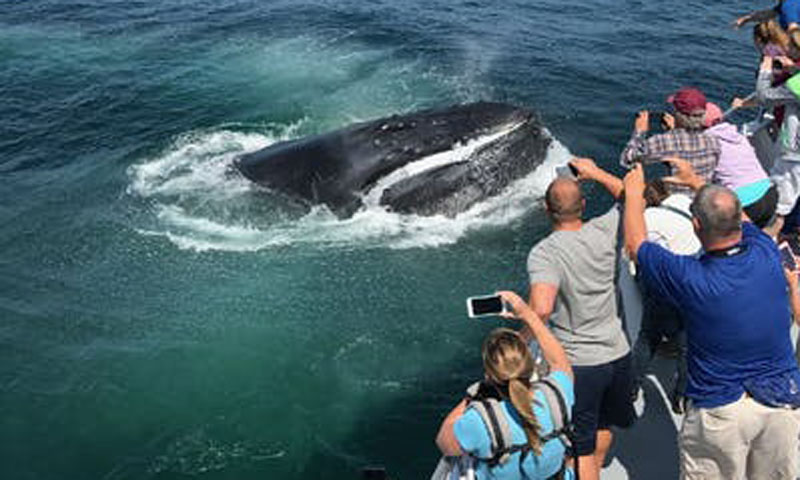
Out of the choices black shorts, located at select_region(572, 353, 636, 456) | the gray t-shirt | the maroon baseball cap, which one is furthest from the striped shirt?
black shorts, located at select_region(572, 353, 636, 456)

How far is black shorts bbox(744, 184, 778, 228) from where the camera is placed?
7547mm

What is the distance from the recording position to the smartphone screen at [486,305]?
5.78 meters

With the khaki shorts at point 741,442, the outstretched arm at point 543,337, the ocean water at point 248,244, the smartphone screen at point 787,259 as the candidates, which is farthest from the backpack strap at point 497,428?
the smartphone screen at point 787,259

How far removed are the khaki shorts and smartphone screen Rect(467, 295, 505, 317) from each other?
5.51ft

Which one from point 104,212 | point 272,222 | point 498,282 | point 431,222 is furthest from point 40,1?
point 498,282

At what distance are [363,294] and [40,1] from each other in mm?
24850

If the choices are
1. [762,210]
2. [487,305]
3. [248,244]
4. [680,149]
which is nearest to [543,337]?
[487,305]

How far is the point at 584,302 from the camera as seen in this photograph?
6219mm

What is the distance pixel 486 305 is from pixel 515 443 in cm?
120

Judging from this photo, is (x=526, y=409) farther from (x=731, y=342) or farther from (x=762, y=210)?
(x=762, y=210)

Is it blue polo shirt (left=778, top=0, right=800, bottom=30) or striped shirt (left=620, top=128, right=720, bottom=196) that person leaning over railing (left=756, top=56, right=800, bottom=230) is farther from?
blue polo shirt (left=778, top=0, right=800, bottom=30)

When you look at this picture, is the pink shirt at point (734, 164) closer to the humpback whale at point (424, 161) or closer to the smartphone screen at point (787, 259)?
the smartphone screen at point (787, 259)

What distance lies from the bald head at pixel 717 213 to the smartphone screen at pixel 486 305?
4.99ft

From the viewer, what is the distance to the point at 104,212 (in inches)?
614
